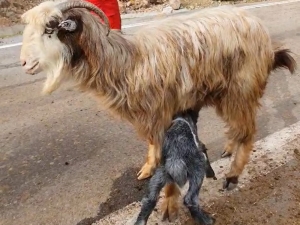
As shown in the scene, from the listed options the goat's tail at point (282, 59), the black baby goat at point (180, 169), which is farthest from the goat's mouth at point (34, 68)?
the goat's tail at point (282, 59)

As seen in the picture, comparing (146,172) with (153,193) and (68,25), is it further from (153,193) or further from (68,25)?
(68,25)

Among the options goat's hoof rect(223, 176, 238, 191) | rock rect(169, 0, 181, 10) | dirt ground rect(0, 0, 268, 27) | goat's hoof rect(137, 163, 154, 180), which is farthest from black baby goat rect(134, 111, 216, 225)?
rock rect(169, 0, 181, 10)

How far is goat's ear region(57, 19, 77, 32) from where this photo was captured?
2.72m

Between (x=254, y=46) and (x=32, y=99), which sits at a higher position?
(x=254, y=46)

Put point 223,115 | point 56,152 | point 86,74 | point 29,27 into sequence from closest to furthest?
point 29,27, point 86,74, point 223,115, point 56,152

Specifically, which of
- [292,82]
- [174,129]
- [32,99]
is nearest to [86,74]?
[174,129]

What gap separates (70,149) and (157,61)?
1.79 metres

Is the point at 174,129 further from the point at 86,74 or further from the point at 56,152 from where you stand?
the point at 56,152

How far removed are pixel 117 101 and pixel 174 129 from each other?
0.47 metres

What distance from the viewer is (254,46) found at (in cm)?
337

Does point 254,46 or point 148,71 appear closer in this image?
point 148,71

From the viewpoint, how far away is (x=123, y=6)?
10.5m

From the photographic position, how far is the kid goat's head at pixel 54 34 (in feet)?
8.95

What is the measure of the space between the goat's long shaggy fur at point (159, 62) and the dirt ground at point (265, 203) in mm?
559
